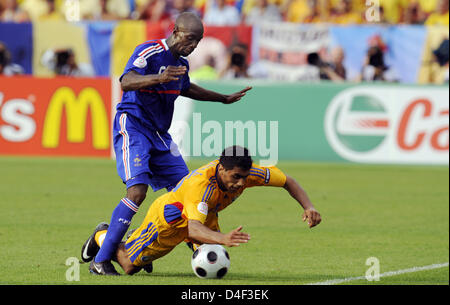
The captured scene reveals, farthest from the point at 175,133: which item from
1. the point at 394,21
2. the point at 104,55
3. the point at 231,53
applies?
the point at 394,21

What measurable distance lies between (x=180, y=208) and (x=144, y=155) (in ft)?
2.39

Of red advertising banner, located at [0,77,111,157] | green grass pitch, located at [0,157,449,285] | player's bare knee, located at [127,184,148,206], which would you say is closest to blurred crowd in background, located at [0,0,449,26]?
red advertising banner, located at [0,77,111,157]

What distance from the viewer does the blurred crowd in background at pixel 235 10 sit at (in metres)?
20.8

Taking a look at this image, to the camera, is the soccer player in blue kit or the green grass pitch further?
the green grass pitch

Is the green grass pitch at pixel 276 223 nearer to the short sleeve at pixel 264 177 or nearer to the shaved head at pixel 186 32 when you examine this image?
the short sleeve at pixel 264 177

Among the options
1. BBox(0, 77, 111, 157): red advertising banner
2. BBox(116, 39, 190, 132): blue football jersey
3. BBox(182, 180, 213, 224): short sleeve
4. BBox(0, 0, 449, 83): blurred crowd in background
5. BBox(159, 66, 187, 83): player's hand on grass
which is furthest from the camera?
BBox(0, 0, 449, 83): blurred crowd in background

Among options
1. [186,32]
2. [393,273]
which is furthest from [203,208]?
[393,273]

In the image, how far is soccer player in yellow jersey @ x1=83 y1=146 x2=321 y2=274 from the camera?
7.07m

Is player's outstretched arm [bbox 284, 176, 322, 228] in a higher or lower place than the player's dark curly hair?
lower

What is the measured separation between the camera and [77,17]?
843 inches

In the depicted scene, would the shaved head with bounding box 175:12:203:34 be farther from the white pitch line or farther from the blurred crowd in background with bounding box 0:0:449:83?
the blurred crowd in background with bounding box 0:0:449:83

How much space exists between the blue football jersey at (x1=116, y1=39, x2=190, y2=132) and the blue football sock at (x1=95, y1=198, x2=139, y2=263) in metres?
0.83
